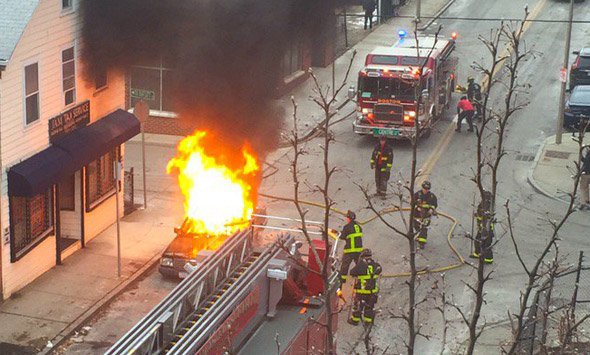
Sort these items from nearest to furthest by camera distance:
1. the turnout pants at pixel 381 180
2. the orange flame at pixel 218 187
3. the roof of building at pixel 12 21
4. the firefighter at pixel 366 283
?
1. the firefighter at pixel 366 283
2. the orange flame at pixel 218 187
3. the roof of building at pixel 12 21
4. the turnout pants at pixel 381 180

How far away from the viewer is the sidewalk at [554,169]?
80.1 ft

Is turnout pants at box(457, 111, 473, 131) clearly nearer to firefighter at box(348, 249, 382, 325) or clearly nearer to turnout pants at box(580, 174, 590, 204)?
turnout pants at box(580, 174, 590, 204)

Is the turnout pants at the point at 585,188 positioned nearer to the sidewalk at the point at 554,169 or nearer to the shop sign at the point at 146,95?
the sidewalk at the point at 554,169

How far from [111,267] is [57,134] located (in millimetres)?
2563

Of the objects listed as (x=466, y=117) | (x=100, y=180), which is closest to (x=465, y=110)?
(x=466, y=117)

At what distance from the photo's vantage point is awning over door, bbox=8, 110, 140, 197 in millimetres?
17766

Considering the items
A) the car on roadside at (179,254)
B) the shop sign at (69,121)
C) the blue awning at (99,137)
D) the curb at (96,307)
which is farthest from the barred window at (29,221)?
the car on roadside at (179,254)

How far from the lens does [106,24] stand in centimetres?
1903

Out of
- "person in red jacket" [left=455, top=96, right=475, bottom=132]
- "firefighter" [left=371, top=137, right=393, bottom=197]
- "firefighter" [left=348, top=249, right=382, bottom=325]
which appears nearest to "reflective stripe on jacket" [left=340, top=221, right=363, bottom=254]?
"firefighter" [left=348, top=249, right=382, bottom=325]

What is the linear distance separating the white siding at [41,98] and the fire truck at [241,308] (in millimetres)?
5722

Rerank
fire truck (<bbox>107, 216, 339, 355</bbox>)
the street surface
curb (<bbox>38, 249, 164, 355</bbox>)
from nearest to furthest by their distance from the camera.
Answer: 1. fire truck (<bbox>107, 216, 339, 355</bbox>)
2. curb (<bbox>38, 249, 164, 355</bbox>)
3. the street surface

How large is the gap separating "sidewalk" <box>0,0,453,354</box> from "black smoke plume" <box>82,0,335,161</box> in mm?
3834

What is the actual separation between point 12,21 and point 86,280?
460cm

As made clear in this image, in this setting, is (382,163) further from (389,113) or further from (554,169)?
(554,169)
